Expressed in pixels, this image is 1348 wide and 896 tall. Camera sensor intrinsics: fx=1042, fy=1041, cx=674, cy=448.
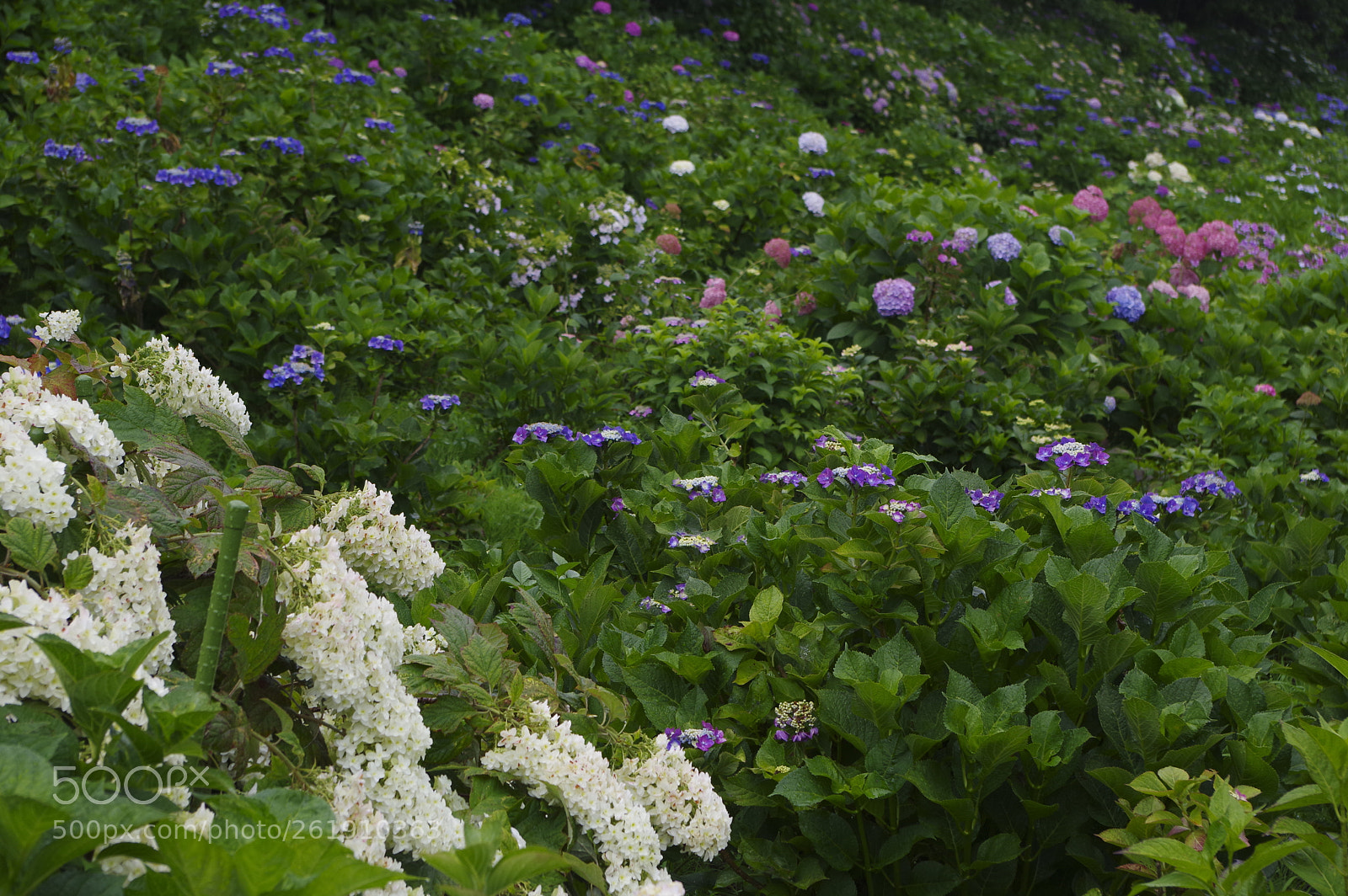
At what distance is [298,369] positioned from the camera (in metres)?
3.53

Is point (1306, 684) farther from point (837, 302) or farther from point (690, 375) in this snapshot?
point (837, 302)

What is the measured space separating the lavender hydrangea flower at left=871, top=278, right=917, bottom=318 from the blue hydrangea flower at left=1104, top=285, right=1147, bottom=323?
110cm

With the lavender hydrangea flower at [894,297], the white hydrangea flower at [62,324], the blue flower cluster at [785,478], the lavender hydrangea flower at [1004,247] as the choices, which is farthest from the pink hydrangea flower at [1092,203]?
the white hydrangea flower at [62,324]

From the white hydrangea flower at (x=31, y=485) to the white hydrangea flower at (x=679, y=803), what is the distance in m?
0.91

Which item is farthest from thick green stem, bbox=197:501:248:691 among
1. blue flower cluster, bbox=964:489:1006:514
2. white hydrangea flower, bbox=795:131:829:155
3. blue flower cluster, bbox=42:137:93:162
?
white hydrangea flower, bbox=795:131:829:155

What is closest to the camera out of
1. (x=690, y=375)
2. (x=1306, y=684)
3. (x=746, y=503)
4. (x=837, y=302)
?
(x=1306, y=684)

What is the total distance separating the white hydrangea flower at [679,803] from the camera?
5.47 ft

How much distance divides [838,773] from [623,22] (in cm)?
939

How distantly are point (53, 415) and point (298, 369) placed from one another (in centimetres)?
215

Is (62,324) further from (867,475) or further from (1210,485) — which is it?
(1210,485)

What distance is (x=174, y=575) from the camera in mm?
1475

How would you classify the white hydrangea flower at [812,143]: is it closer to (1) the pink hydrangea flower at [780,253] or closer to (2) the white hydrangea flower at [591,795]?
(1) the pink hydrangea flower at [780,253]

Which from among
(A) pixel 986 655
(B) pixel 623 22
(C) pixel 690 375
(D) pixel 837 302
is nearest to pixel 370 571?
(A) pixel 986 655

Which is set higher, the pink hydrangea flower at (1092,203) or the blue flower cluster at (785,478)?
the blue flower cluster at (785,478)
